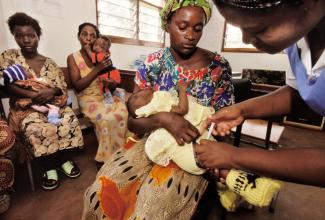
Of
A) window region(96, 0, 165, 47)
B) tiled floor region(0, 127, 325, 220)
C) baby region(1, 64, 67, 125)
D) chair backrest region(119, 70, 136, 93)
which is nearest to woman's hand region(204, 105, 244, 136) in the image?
tiled floor region(0, 127, 325, 220)

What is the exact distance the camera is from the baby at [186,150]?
72cm

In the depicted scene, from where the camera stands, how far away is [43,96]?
2002mm

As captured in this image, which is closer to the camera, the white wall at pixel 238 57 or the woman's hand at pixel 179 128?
the woman's hand at pixel 179 128

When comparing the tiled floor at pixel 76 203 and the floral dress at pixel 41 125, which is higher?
the floral dress at pixel 41 125

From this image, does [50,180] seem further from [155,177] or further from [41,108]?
[155,177]

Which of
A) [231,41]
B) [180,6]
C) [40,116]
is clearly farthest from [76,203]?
[231,41]

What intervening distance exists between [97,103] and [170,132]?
5.16 ft

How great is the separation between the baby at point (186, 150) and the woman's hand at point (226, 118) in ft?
0.27

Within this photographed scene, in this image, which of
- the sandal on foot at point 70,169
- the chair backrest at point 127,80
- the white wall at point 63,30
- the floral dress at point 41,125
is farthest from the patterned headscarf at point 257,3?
the white wall at point 63,30

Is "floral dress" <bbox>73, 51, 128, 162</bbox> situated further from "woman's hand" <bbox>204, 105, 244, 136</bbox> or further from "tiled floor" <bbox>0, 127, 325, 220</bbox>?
"woman's hand" <bbox>204, 105, 244, 136</bbox>

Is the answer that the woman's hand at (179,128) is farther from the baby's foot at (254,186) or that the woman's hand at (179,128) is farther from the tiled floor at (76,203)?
the tiled floor at (76,203)

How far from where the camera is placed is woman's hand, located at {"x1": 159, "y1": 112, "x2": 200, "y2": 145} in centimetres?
Answer: 97

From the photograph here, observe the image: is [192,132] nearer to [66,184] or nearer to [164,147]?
[164,147]

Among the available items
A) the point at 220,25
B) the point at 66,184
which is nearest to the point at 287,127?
the point at 220,25
